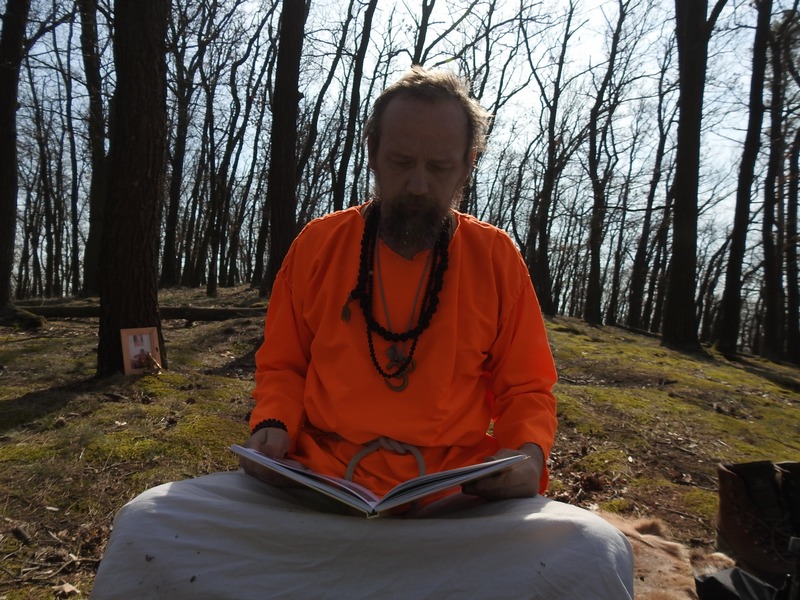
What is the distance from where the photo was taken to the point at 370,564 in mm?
1521

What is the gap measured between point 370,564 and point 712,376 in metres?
8.01

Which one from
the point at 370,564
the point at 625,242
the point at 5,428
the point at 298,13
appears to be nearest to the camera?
the point at 370,564

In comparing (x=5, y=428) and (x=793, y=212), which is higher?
(x=793, y=212)

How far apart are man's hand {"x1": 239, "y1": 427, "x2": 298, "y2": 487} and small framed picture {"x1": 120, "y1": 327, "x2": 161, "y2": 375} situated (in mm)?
3373

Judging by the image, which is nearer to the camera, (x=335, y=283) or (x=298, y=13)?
(x=335, y=283)

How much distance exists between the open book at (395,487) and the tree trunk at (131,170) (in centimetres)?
380

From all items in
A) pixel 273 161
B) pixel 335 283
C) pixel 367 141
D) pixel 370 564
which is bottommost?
pixel 370 564

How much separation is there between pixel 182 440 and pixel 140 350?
1.60m

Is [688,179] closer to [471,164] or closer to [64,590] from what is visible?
[471,164]

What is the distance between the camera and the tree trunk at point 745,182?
12.8 meters

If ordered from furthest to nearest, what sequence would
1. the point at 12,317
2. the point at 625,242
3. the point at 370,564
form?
the point at 625,242 → the point at 12,317 → the point at 370,564

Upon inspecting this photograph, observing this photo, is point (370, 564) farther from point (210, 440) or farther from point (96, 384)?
point (96, 384)

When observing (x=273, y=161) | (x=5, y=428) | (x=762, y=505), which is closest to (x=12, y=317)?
(x=273, y=161)

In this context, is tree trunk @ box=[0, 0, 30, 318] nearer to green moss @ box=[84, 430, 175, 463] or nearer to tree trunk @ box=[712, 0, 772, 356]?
green moss @ box=[84, 430, 175, 463]
